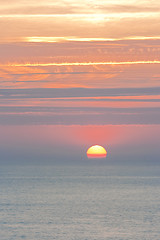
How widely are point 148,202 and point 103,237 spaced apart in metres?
49.8

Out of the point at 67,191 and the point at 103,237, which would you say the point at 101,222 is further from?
the point at 67,191

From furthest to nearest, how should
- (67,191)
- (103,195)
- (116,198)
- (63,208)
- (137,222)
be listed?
(67,191), (103,195), (116,198), (63,208), (137,222)

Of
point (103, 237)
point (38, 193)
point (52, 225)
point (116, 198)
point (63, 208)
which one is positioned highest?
point (38, 193)

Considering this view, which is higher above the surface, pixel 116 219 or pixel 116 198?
pixel 116 198

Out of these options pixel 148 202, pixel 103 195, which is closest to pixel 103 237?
pixel 148 202

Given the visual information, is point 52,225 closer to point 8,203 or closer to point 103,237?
point 103,237

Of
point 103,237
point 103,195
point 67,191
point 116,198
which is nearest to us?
point 103,237

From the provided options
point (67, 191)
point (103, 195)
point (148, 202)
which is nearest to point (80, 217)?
point (148, 202)

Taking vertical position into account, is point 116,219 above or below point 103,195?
below

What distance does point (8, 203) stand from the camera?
4980 inches

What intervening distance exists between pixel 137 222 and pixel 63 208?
25641 mm

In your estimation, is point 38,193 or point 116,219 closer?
point 116,219

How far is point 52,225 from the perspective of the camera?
89688 millimetres

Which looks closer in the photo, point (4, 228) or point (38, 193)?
point (4, 228)
